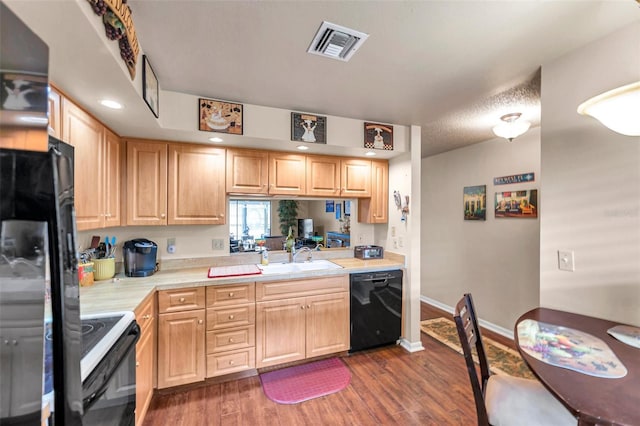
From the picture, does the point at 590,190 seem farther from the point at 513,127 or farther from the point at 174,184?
the point at 174,184

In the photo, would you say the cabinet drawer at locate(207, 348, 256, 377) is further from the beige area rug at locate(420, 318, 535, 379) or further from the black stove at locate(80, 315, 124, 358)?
the beige area rug at locate(420, 318, 535, 379)

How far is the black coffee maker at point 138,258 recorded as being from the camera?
2332mm

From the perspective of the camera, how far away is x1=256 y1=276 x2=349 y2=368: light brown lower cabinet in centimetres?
251

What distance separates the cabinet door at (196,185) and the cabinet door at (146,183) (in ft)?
0.21

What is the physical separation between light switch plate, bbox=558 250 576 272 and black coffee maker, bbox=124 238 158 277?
122 inches

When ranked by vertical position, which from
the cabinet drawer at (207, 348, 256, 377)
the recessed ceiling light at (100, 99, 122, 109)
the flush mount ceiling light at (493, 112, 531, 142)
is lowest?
the cabinet drawer at (207, 348, 256, 377)

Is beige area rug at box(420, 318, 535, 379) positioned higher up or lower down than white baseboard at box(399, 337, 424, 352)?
lower down

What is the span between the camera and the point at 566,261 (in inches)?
69.1

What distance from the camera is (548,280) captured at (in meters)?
1.85

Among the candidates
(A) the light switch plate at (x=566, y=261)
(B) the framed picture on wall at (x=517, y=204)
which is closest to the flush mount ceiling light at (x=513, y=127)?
(B) the framed picture on wall at (x=517, y=204)

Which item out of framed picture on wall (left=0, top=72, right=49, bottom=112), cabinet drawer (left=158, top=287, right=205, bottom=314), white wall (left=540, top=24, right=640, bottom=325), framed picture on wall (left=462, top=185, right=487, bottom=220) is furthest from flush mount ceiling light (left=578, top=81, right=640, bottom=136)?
cabinet drawer (left=158, top=287, right=205, bottom=314)

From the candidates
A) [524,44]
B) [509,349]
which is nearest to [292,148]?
[524,44]

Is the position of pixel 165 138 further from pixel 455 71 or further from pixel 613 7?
pixel 613 7

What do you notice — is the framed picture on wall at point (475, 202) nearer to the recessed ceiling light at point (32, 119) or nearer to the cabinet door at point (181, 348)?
the cabinet door at point (181, 348)
